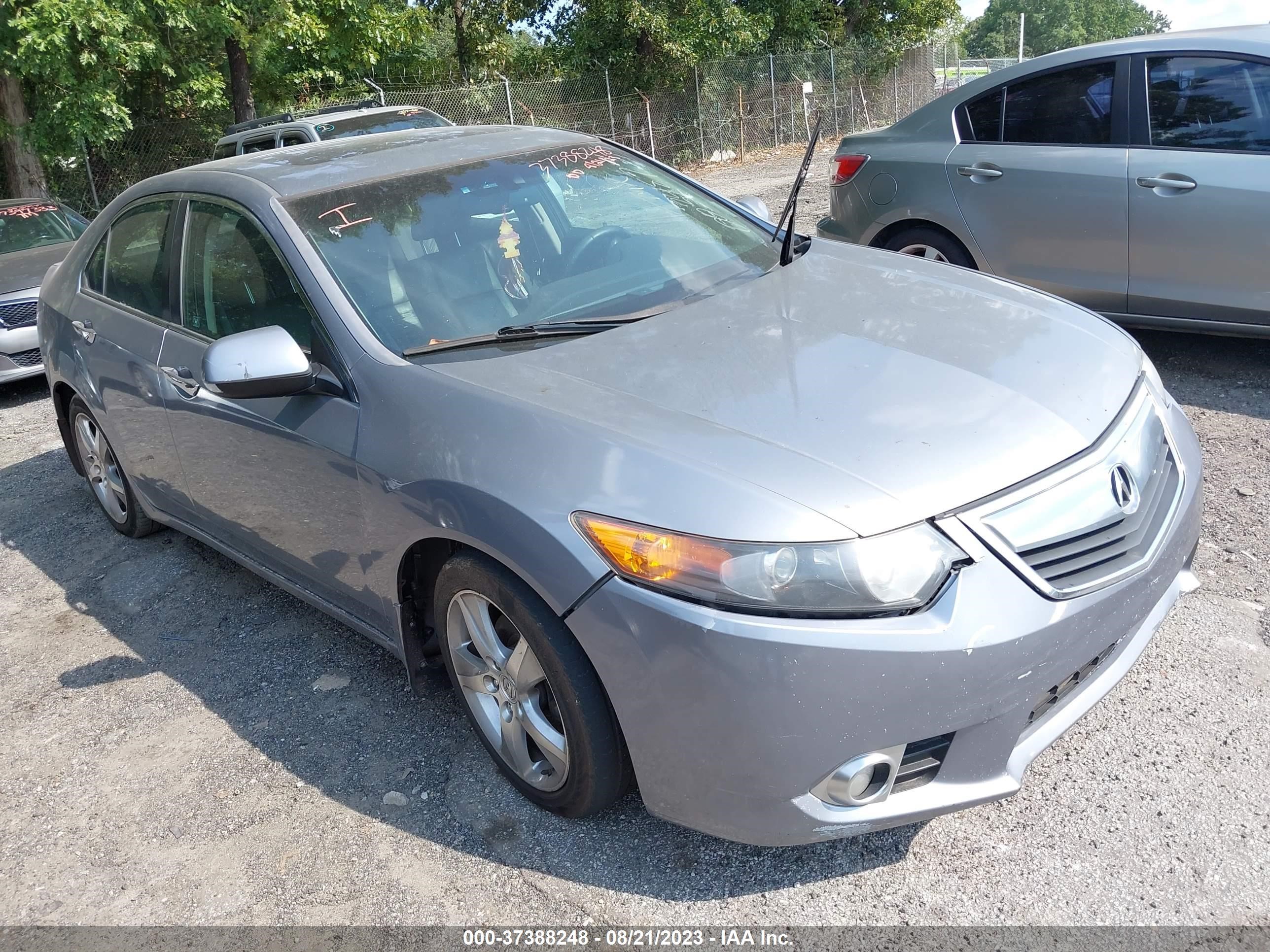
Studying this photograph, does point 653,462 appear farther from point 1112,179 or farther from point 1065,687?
point 1112,179

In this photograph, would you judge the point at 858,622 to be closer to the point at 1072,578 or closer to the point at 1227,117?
the point at 1072,578

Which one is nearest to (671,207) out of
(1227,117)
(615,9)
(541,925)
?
(541,925)

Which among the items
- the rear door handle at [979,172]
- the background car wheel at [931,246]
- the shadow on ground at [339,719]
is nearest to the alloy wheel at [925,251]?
the background car wheel at [931,246]

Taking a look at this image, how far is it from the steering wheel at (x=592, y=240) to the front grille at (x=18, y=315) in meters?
6.12

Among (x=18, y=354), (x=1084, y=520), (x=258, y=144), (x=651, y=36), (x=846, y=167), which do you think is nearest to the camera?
(x=1084, y=520)

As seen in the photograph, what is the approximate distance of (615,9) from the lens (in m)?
22.2

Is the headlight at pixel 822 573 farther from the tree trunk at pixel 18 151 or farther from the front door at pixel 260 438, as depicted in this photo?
the tree trunk at pixel 18 151

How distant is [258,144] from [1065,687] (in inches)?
501

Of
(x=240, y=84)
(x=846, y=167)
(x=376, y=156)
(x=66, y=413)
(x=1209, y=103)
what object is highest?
(x=240, y=84)

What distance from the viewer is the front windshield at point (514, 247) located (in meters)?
3.17

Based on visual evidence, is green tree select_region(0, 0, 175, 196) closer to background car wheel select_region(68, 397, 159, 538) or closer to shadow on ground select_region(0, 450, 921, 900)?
background car wheel select_region(68, 397, 159, 538)

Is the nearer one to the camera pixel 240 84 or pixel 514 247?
pixel 514 247

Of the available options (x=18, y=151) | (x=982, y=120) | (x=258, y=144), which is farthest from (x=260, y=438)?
(x=18, y=151)

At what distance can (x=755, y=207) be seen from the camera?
14.4 feet
